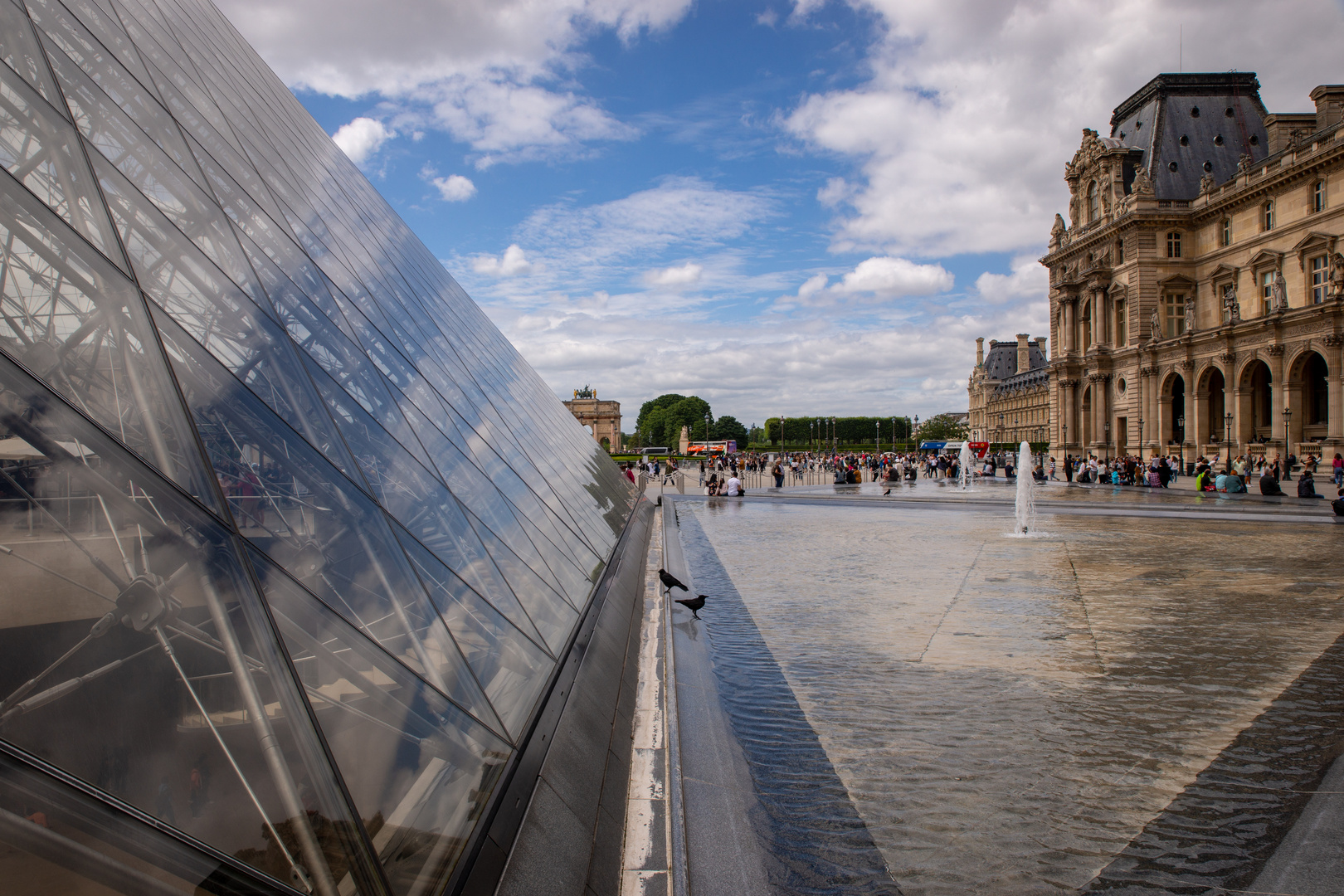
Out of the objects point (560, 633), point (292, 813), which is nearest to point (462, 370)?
point (560, 633)

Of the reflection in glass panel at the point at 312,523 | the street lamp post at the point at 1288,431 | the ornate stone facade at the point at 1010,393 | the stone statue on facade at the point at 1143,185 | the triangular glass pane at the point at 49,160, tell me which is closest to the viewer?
the reflection in glass panel at the point at 312,523

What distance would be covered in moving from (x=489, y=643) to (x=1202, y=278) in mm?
63918

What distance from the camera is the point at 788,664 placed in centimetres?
694

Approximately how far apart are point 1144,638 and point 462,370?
742 centimetres

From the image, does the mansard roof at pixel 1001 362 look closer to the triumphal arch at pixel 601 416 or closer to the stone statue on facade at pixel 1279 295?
the triumphal arch at pixel 601 416

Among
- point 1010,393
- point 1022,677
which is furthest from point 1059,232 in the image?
point 1022,677

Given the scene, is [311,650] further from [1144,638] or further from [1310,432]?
[1310,432]

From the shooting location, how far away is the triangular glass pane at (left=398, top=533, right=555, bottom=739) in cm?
338

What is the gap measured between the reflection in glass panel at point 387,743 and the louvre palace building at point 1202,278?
1844 inches

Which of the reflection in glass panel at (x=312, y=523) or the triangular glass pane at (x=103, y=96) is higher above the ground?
the triangular glass pane at (x=103, y=96)

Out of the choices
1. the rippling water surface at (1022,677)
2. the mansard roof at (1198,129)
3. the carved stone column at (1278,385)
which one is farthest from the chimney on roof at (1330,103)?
the rippling water surface at (1022,677)

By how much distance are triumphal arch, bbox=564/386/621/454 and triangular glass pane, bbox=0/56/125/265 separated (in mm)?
112142

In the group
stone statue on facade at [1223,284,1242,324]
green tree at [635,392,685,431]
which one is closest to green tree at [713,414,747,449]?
green tree at [635,392,685,431]

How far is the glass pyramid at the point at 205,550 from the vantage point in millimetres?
1457
